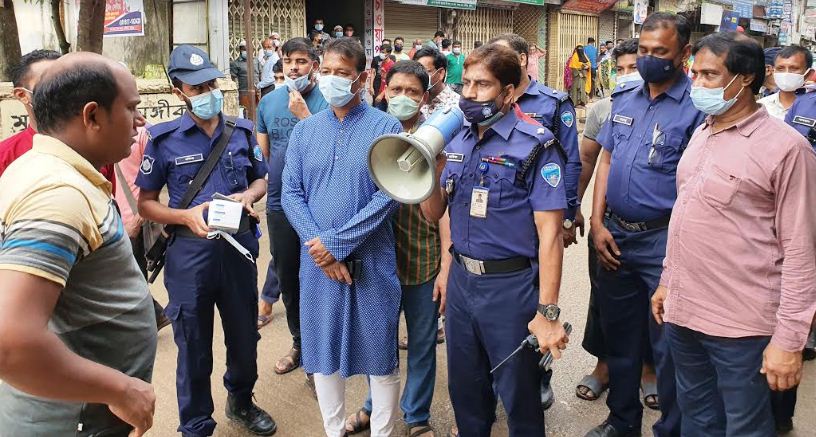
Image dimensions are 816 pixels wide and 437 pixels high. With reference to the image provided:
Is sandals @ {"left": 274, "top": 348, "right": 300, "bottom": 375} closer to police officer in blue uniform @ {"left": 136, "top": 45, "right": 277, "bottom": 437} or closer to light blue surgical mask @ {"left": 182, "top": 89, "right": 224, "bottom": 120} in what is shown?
police officer in blue uniform @ {"left": 136, "top": 45, "right": 277, "bottom": 437}

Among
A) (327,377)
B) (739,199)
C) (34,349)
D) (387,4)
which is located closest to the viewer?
(34,349)

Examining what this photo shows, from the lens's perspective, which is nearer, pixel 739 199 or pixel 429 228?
pixel 739 199

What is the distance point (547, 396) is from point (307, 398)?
1271mm

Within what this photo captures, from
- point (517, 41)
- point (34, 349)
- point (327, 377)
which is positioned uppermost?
point (517, 41)

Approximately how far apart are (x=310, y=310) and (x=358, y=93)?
99 centimetres

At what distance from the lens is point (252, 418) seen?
323 cm

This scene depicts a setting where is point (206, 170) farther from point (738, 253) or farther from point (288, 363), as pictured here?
point (738, 253)

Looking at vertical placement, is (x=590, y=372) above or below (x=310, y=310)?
below

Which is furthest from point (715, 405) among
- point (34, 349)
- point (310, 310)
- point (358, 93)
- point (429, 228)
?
point (34, 349)

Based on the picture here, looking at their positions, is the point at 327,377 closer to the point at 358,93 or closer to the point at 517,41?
the point at 358,93

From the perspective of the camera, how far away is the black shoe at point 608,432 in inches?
122

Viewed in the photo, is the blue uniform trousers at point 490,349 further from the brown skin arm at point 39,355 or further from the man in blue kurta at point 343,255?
the brown skin arm at point 39,355

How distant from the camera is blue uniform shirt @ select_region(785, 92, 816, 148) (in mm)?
4168

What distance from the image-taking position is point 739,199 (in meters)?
2.15
